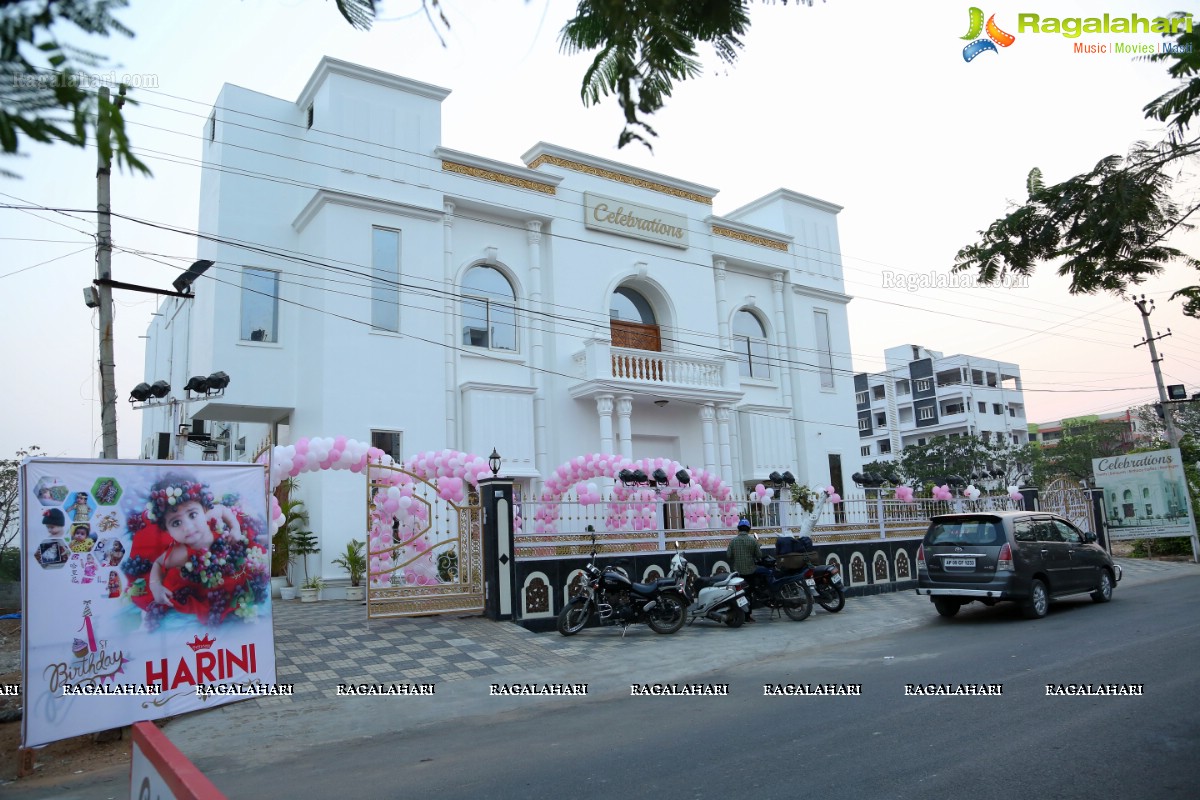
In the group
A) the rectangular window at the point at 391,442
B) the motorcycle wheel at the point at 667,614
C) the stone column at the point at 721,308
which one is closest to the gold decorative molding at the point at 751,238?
the stone column at the point at 721,308

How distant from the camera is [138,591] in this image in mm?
6746

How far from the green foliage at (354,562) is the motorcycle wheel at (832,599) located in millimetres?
7877

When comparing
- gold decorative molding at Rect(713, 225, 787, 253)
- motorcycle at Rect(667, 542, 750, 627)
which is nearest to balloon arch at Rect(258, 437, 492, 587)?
motorcycle at Rect(667, 542, 750, 627)

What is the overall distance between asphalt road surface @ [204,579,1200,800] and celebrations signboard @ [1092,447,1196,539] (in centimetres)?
1406

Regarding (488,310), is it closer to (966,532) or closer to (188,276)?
(188,276)

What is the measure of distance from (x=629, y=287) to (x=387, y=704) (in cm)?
1515

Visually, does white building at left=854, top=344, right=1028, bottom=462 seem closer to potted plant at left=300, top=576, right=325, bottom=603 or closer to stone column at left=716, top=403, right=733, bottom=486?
stone column at left=716, top=403, right=733, bottom=486

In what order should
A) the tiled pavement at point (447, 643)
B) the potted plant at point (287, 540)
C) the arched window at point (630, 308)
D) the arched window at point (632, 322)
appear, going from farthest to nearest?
the arched window at point (630, 308)
the arched window at point (632, 322)
the potted plant at point (287, 540)
the tiled pavement at point (447, 643)

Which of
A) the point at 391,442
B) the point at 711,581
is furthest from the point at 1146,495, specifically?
the point at 391,442

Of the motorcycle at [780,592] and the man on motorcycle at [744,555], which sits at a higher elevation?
the man on motorcycle at [744,555]

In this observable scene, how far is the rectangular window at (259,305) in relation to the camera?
16.4 m

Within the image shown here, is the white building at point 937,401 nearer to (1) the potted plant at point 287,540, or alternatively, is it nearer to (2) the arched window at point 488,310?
(2) the arched window at point 488,310

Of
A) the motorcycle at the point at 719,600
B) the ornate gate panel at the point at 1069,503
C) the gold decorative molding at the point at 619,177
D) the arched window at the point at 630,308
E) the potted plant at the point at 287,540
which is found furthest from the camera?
the ornate gate panel at the point at 1069,503

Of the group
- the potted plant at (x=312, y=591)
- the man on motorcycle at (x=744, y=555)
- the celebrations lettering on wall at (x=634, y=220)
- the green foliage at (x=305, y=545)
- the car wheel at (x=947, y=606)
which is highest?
the celebrations lettering on wall at (x=634, y=220)
